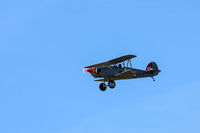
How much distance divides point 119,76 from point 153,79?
4.79 metres

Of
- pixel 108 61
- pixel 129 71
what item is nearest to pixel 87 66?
pixel 108 61

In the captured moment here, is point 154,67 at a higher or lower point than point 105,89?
higher

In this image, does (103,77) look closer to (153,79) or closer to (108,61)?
(108,61)

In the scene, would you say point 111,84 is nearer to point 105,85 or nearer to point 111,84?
point 111,84

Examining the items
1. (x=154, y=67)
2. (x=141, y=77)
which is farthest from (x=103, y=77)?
(x=154, y=67)

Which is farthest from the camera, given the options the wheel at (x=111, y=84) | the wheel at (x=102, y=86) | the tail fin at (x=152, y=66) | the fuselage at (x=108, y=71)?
the tail fin at (x=152, y=66)

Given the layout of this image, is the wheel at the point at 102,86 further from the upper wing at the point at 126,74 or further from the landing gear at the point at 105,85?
the upper wing at the point at 126,74

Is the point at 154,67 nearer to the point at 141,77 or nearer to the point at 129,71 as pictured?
the point at 141,77

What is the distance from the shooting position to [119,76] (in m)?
36.9

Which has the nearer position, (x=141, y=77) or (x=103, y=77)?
(x=103, y=77)

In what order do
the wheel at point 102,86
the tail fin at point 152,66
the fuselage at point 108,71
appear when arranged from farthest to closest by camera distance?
the tail fin at point 152,66 → the wheel at point 102,86 → the fuselage at point 108,71

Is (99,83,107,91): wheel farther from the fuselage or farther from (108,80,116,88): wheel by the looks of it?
the fuselage

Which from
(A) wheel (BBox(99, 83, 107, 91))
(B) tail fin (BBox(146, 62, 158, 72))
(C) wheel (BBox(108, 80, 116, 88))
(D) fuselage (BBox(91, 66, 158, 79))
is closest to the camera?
(D) fuselage (BBox(91, 66, 158, 79))

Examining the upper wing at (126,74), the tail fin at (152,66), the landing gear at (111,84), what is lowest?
the landing gear at (111,84)
